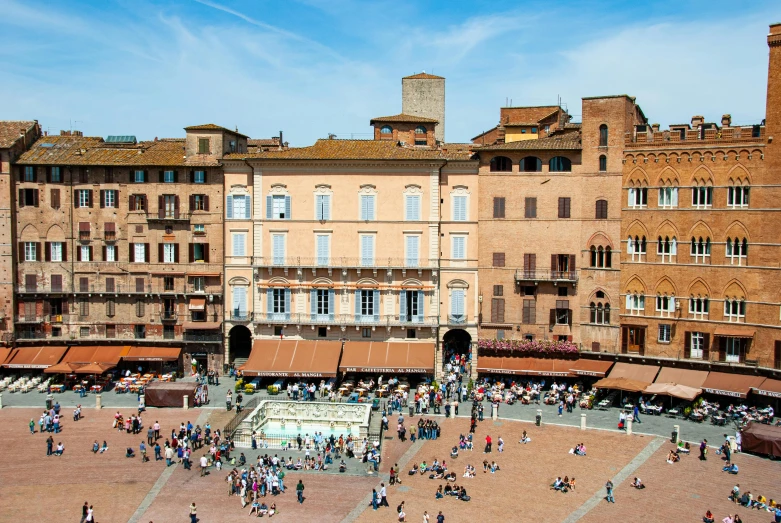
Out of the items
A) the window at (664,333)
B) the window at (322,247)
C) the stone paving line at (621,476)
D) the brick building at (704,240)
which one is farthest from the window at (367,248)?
the stone paving line at (621,476)

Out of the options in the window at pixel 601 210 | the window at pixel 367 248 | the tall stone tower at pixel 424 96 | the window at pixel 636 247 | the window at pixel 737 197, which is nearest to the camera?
the window at pixel 737 197

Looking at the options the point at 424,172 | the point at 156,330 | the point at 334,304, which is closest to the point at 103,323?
the point at 156,330

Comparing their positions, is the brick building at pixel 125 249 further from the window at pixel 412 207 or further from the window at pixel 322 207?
the window at pixel 412 207

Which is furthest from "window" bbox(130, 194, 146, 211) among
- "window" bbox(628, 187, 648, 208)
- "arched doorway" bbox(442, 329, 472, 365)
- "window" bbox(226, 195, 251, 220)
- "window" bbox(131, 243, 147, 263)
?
"window" bbox(628, 187, 648, 208)

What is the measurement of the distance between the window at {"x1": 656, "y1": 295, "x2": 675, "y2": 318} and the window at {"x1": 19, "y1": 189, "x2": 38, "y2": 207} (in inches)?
1808

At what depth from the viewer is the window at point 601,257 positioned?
188 feet

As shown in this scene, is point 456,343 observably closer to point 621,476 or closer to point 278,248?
point 278,248

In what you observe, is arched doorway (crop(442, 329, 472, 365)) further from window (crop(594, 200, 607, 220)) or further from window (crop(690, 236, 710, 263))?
window (crop(690, 236, 710, 263))

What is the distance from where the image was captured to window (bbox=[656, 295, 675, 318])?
181ft

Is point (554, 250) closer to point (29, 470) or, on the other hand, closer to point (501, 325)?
point (501, 325)

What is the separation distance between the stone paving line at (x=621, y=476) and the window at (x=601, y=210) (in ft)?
56.2

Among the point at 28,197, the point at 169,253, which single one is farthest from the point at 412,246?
the point at 28,197

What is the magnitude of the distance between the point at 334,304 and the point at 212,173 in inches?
528

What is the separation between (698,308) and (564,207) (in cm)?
1146
